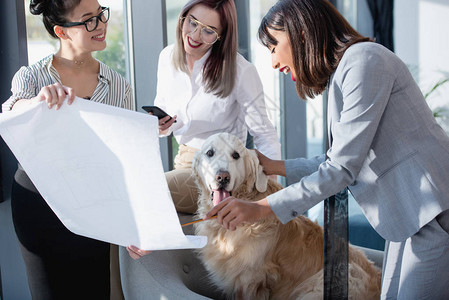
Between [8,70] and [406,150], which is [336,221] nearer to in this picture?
[406,150]

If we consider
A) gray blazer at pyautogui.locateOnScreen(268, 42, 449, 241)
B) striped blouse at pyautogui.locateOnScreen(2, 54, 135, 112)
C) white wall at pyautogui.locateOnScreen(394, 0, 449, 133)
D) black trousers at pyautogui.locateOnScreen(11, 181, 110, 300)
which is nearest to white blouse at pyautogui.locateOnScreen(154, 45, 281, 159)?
striped blouse at pyautogui.locateOnScreen(2, 54, 135, 112)

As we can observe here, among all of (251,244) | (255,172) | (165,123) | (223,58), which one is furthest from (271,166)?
(223,58)

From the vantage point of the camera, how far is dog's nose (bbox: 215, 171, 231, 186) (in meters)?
1.69

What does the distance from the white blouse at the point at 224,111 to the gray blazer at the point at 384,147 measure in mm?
757

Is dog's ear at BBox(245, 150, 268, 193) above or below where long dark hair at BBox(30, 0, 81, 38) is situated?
below

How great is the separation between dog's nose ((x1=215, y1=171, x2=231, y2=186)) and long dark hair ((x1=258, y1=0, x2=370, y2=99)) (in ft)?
1.82

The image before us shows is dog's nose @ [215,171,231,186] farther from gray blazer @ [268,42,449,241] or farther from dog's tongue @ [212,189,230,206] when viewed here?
gray blazer @ [268,42,449,241]

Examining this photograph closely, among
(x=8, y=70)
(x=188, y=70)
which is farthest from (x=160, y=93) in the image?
(x=8, y=70)

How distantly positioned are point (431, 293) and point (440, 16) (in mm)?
3628

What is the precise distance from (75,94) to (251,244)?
82cm

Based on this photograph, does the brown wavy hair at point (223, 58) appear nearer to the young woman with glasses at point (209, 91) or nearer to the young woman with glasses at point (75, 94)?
the young woman with glasses at point (209, 91)

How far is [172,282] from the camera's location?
157 centimetres

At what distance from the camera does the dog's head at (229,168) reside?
66.7 inches

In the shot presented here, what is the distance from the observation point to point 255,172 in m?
1.71
